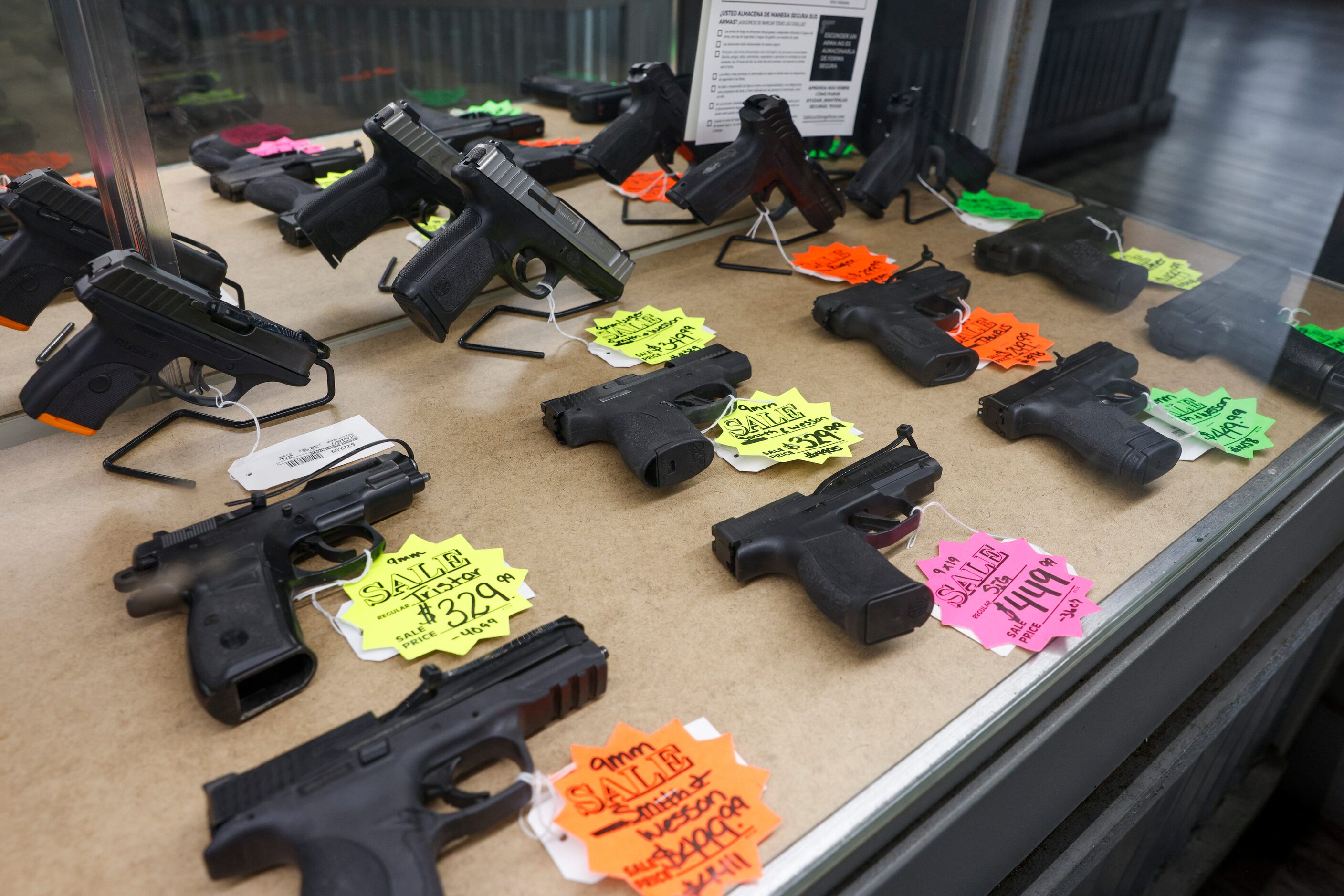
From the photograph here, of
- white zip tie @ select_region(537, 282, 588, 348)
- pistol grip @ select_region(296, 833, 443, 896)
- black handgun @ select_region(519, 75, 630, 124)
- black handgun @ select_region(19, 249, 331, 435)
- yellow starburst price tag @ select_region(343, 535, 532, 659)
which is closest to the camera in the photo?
pistol grip @ select_region(296, 833, 443, 896)

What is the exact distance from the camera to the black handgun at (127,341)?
1276mm

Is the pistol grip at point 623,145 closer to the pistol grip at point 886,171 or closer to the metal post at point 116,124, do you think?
the pistol grip at point 886,171

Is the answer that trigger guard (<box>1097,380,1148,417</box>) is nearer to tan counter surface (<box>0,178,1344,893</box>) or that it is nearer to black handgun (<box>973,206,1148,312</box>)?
tan counter surface (<box>0,178,1344,893</box>)

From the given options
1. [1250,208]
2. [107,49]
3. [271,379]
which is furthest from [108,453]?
[1250,208]

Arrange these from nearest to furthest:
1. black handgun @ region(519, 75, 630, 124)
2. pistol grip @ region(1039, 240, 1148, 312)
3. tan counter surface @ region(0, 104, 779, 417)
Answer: tan counter surface @ region(0, 104, 779, 417), pistol grip @ region(1039, 240, 1148, 312), black handgun @ region(519, 75, 630, 124)

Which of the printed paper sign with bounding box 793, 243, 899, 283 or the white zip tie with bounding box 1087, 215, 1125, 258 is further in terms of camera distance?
the white zip tie with bounding box 1087, 215, 1125, 258

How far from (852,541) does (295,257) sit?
1.55 metres

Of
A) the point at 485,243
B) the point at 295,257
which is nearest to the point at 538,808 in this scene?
the point at 485,243

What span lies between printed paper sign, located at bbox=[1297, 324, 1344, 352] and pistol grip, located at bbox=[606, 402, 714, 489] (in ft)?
4.11

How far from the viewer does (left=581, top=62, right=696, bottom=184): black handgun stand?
2.21 metres

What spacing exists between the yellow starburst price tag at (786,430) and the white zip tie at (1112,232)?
111 centimetres

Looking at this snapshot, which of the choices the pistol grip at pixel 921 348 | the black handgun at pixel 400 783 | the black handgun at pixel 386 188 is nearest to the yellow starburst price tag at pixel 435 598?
the black handgun at pixel 400 783

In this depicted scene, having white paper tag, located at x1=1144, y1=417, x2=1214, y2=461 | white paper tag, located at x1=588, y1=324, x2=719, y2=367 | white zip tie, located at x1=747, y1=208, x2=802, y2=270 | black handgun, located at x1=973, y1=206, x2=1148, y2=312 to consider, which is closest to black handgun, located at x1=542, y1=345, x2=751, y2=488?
white paper tag, located at x1=588, y1=324, x2=719, y2=367

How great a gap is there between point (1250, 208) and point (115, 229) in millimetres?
2478
